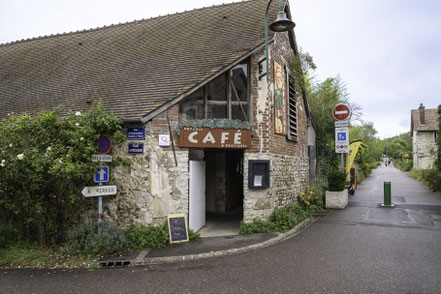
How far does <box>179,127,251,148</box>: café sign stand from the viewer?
726 cm

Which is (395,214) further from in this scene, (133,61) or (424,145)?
(424,145)

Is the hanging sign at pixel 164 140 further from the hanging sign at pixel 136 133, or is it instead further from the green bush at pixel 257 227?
the green bush at pixel 257 227

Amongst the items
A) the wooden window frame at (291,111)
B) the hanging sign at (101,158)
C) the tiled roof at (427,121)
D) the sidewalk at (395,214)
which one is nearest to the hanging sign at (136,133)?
the hanging sign at (101,158)

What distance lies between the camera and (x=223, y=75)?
8195 mm

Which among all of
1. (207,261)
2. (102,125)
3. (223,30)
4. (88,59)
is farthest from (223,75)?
(88,59)

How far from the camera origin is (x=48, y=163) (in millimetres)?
5914

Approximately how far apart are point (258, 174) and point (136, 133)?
3392mm

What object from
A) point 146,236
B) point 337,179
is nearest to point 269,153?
point 146,236

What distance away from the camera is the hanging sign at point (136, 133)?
6.98 meters

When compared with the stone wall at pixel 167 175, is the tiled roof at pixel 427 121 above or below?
above

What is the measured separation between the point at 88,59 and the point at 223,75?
633 centimetres

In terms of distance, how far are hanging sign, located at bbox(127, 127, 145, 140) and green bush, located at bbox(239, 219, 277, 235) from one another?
3519mm

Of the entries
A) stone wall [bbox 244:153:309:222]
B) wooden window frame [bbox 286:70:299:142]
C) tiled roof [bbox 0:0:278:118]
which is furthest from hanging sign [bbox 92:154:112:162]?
wooden window frame [bbox 286:70:299:142]

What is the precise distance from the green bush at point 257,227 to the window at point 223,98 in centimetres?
287
